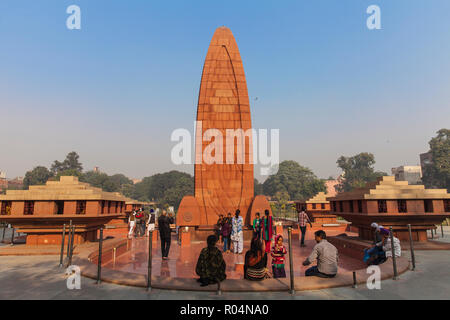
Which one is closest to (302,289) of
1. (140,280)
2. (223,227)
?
(140,280)

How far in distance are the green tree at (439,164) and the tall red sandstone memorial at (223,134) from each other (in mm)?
56549

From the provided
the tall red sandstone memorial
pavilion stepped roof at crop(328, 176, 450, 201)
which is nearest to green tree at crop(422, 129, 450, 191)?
pavilion stepped roof at crop(328, 176, 450, 201)

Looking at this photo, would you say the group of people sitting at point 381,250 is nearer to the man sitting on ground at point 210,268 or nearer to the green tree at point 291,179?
the man sitting on ground at point 210,268

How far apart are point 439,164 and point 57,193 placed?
67508 mm

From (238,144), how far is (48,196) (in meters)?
10.5

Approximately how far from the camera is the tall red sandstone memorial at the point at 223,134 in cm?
1582

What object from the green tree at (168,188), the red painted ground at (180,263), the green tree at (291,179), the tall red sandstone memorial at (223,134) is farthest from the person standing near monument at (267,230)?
the green tree at (291,179)

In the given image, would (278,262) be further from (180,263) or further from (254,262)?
(180,263)

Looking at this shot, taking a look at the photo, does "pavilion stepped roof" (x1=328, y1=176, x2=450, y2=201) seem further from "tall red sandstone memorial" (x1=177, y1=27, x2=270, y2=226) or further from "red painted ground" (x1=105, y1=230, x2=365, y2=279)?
"tall red sandstone memorial" (x1=177, y1=27, x2=270, y2=226)

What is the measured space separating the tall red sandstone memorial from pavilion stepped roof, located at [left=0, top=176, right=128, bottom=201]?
5.65 m

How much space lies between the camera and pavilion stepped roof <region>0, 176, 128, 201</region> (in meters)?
10.2

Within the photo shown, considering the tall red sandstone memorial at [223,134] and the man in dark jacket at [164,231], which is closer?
the man in dark jacket at [164,231]
